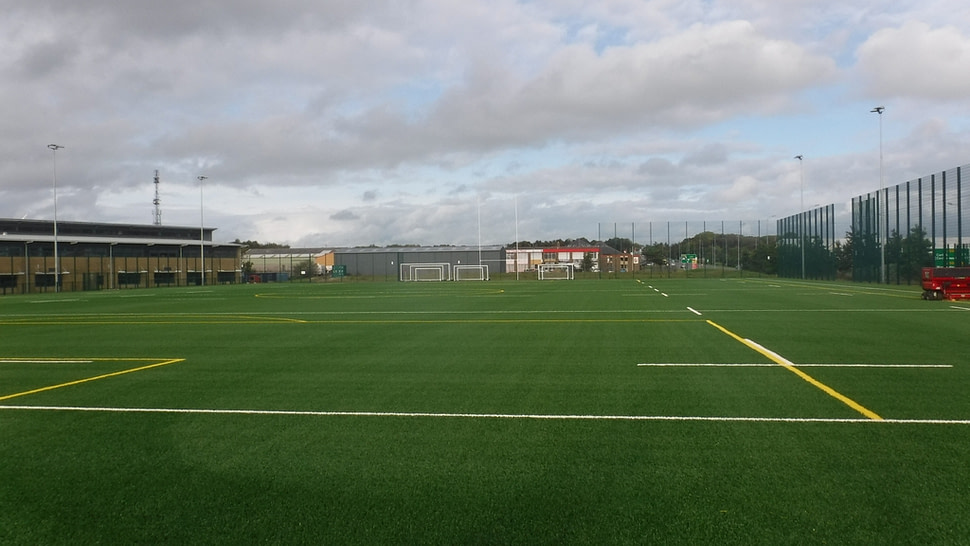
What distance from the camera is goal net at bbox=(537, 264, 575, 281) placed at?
8044cm

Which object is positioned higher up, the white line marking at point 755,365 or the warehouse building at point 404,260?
the warehouse building at point 404,260

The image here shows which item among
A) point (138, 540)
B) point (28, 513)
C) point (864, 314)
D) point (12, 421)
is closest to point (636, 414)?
point (138, 540)

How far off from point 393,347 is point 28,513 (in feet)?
28.0

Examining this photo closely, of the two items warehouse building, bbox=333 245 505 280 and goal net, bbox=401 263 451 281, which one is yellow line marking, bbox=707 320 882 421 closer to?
goal net, bbox=401 263 451 281

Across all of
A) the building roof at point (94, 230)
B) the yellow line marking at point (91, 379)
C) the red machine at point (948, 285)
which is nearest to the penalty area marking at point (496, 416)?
the yellow line marking at point (91, 379)

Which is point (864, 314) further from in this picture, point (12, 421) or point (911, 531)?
point (12, 421)

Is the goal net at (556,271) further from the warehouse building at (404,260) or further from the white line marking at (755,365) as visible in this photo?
the white line marking at (755,365)

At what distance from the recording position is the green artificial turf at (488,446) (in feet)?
13.5

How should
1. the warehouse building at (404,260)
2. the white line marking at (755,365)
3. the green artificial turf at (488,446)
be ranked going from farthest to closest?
the warehouse building at (404,260)
the white line marking at (755,365)
the green artificial turf at (488,446)

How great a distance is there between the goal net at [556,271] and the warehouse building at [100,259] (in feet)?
116

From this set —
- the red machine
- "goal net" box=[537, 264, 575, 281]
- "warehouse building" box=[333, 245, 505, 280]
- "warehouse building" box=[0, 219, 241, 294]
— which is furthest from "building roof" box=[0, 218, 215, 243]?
the red machine

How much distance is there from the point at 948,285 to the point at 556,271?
5797 cm

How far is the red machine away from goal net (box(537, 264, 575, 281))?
52828 millimetres

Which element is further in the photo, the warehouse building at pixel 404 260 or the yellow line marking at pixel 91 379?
the warehouse building at pixel 404 260
